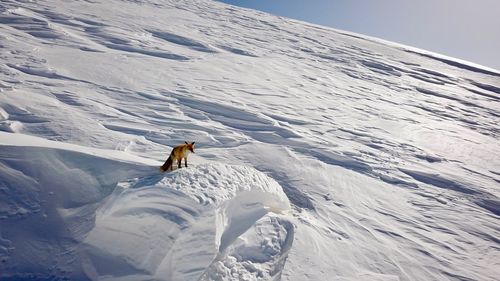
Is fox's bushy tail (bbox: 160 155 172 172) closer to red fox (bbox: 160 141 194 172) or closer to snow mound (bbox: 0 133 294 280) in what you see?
red fox (bbox: 160 141 194 172)

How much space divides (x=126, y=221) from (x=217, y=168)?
0.81 meters

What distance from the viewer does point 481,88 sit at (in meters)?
13.4

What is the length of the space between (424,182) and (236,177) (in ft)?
10.4

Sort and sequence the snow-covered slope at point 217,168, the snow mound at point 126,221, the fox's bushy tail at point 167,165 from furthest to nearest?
the fox's bushy tail at point 167,165 → the snow-covered slope at point 217,168 → the snow mound at point 126,221

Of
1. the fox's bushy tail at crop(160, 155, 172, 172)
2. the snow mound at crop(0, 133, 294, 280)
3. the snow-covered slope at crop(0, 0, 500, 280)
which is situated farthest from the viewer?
the fox's bushy tail at crop(160, 155, 172, 172)

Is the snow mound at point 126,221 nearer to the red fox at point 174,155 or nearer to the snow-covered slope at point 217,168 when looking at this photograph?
the snow-covered slope at point 217,168

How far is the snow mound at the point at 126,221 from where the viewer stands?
1.96 m

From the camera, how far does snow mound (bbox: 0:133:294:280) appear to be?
6.41 ft

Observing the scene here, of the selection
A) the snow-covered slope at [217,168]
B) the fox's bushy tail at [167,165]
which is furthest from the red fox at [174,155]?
the snow-covered slope at [217,168]

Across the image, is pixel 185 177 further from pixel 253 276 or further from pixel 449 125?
pixel 449 125

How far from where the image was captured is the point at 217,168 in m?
2.65

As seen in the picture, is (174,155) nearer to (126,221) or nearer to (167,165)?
(167,165)

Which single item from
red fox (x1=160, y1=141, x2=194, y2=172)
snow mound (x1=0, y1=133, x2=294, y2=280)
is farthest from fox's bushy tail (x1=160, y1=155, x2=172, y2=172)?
snow mound (x1=0, y1=133, x2=294, y2=280)

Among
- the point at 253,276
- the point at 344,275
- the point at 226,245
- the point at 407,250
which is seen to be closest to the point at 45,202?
the point at 226,245
